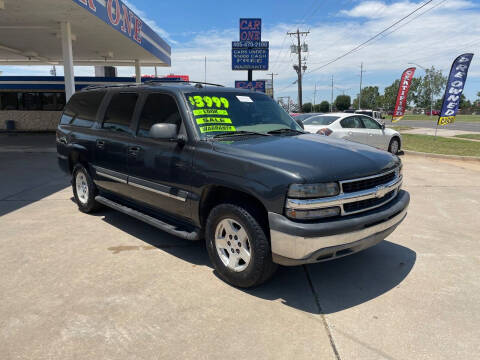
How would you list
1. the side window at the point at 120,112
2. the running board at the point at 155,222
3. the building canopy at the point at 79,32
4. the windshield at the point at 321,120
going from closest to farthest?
the running board at the point at 155,222 → the side window at the point at 120,112 → the building canopy at the point at 79,32 → the windshield at the point at 321,120

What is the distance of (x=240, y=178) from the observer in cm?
322

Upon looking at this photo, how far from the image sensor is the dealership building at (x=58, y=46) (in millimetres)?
11453

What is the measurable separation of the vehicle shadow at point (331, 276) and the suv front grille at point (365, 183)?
100cm

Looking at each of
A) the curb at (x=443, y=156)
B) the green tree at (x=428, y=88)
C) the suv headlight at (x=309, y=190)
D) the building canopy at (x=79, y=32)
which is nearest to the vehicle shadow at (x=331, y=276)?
Result: the suv headlight at (x=309, y=190)

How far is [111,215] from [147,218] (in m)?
1.70

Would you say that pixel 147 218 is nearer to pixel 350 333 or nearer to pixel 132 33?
pixel 350 333

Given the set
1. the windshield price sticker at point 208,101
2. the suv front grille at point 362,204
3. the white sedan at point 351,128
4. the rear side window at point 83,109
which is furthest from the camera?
the white sedan at point 351,128

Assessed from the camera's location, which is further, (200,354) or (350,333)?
(350,333)

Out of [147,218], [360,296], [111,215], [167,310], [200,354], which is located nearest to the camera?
[200,354]

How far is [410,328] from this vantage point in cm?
286

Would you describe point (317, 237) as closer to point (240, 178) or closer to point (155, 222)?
point (240, 178)

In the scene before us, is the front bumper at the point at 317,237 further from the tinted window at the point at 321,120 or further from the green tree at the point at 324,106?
the green tree at the point at 324,106

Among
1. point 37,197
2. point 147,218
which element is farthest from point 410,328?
point 37,197

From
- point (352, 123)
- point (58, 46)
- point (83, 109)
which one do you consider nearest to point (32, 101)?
point (58, 46)
